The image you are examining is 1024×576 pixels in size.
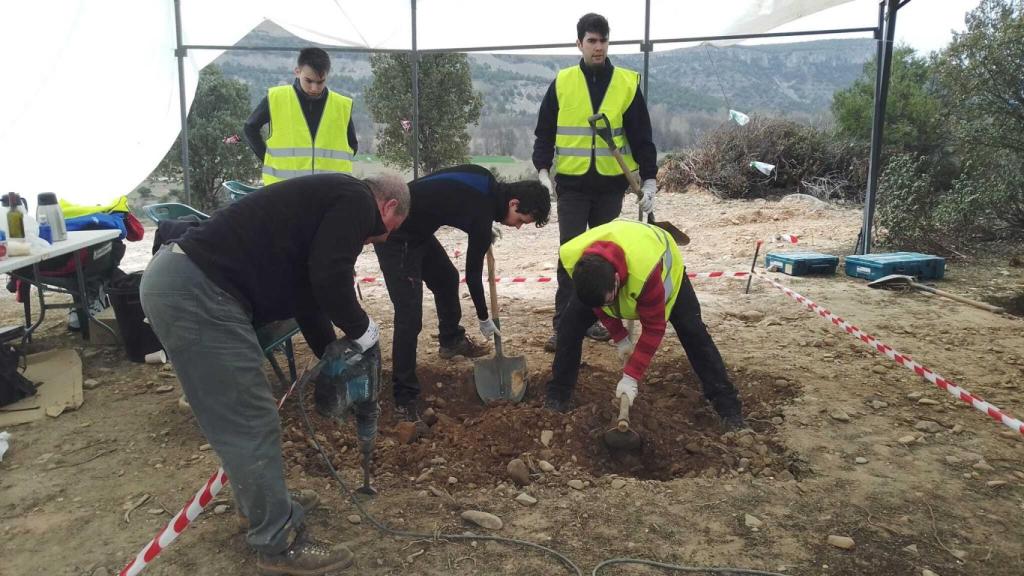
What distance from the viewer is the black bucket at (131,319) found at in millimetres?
4121

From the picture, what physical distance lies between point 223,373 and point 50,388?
2.52 metres

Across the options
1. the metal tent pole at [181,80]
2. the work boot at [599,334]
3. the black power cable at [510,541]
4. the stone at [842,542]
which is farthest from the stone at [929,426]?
the metal tent pole at [181,80]

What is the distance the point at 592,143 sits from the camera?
14.0ft

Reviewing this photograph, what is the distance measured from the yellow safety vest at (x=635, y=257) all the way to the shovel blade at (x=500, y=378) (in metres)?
0.83

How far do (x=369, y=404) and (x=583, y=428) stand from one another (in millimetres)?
1181

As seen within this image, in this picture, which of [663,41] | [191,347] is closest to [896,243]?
[663,41]

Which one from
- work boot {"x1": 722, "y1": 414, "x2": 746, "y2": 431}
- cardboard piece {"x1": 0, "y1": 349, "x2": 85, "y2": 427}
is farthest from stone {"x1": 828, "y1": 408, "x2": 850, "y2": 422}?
cardboard piece {"x1": 0, "y1": 349, "x2": 85, "y2": 427}

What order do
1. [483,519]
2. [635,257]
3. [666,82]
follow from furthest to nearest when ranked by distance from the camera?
[666,82], [635,257], [483,519]

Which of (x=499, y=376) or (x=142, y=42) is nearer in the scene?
(x=499, y=376)

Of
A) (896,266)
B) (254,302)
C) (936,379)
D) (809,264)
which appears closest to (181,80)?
(254,302)

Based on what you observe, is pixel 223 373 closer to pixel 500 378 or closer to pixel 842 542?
pixel 500 378

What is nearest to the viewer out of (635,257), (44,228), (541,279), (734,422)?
(635,257)

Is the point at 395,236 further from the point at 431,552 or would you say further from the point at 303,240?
the point at 431,552

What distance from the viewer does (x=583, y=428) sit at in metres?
3.25
